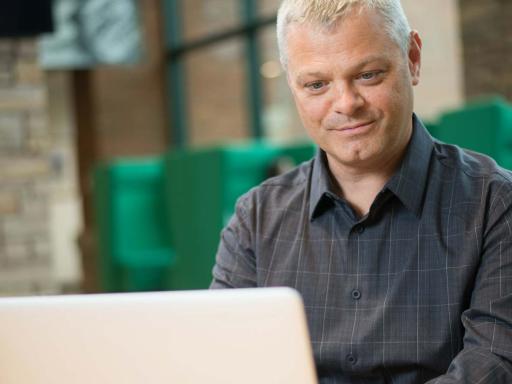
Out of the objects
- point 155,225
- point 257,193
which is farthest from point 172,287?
point 257,193

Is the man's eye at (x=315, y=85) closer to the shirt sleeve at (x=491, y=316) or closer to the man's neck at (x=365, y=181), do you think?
the man's neck at (x=365, y=181)

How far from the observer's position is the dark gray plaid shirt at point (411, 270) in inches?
48.9

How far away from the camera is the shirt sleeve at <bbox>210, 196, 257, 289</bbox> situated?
1.47 m

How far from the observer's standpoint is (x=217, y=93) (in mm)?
8516

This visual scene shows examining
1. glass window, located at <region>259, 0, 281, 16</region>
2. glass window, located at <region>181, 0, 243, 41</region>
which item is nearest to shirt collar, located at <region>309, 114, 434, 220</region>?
glass window, located at <region>259, 0, 281, 16</region>

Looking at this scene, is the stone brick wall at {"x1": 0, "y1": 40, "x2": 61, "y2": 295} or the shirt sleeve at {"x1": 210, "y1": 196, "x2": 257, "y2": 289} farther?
the stone brick wall at {"x1": 0, "y1": 40, "x2": 61, "y2": 295}

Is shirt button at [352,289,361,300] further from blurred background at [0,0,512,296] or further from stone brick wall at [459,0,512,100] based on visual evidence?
stone brick wall at [459,0,512,100]

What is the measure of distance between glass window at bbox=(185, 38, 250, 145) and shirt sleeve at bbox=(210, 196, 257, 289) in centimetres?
657

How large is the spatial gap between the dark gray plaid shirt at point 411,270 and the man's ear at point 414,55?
0.08 metres

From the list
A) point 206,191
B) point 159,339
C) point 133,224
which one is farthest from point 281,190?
point 133,224

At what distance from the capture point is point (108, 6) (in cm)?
835

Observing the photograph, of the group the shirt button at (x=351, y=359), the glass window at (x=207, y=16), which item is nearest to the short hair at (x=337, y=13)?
the shirt button at (x=351, y=359)

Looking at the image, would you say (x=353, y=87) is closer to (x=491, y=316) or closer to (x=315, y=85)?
(x=315, y=85)

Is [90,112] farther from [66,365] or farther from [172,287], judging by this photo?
[66,365]
